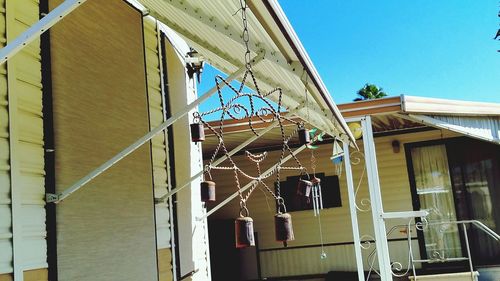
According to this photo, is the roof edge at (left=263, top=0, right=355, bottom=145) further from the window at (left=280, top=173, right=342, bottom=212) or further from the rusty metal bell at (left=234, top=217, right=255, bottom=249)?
the window at (left=280, top=173, right=342, bottom=212)

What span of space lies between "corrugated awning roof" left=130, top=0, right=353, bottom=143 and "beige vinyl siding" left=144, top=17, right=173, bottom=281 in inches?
34.1

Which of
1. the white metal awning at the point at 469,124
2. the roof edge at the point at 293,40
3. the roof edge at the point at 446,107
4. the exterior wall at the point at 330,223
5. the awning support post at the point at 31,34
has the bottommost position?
the exterior wall at the point at 330,223

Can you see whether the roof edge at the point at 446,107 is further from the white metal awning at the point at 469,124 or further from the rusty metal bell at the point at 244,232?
the rusty metal bell at the point at 244,232

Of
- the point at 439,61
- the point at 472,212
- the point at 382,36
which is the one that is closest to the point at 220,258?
the point at 472,212

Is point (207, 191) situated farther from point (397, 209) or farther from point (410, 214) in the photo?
point (397, 209)

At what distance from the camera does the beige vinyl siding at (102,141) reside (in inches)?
115

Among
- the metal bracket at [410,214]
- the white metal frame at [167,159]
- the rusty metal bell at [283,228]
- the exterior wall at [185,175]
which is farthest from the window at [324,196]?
the rusty metal bell at [283,228]

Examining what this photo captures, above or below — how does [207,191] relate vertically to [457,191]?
above

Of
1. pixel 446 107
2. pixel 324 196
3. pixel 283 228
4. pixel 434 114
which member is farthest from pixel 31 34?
pixel 324 196

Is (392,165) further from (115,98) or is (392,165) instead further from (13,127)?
(13,127)

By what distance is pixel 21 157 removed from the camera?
101 inches

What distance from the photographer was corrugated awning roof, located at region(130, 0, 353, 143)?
2320mm

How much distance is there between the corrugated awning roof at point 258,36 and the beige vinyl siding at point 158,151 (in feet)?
2.84

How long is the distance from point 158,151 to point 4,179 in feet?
7.14
